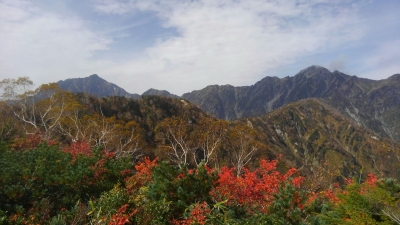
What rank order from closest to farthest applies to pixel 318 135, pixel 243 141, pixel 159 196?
pixel 159 196 → pixel 243 141 → pixel 318 135

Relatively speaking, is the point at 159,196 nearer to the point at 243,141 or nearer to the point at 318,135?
→ the point at 243,141

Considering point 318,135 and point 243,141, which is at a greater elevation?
point 243,141

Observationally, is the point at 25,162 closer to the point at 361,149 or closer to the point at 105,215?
the point at 105,215

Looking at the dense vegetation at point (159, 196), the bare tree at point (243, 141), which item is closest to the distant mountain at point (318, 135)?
the bare tree at point (243, 141)

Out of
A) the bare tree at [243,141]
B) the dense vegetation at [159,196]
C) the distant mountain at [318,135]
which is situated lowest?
the distant mountain at [318,135]

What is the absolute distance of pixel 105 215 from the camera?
808 centimetres

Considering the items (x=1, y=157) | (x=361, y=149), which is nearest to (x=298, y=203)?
(x=1, y=157)

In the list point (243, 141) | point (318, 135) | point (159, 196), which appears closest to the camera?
point (159, 196)

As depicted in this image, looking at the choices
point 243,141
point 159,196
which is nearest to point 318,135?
point 243,141

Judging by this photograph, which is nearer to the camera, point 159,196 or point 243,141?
point 159,196

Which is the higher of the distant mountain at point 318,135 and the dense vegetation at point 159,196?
the dense vegetation at point 159,196

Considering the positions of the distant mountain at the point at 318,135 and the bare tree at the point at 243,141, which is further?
the distant mountain at the point at 318,135

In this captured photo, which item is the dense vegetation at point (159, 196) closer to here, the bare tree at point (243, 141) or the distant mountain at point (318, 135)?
the bare tree at point (243, 141)

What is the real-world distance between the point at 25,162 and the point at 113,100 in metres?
60.3
